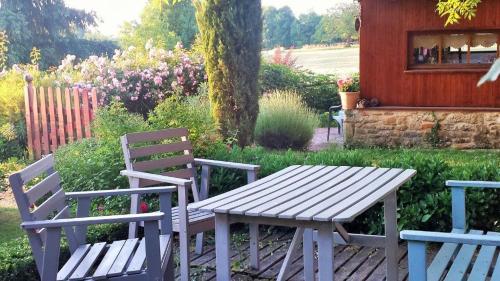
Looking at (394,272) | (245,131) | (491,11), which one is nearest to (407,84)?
(491,11)

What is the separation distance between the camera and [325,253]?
253 cm

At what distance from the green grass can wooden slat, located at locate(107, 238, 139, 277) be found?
225 cm

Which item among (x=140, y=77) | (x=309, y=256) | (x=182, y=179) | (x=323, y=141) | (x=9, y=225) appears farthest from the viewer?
(x=323, y=141)

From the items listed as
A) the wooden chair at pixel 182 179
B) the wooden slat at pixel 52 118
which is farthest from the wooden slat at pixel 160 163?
the wooden slat at pixel 52 118

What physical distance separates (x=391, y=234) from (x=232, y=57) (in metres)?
5.85

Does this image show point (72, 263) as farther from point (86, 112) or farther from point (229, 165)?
point (86, 112)

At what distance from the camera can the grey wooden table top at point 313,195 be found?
8.43 ft

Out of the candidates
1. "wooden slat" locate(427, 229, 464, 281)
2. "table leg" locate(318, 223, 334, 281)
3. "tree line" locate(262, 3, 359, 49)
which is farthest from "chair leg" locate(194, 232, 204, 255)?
"tree line" locate(262, 3, 359, 49)

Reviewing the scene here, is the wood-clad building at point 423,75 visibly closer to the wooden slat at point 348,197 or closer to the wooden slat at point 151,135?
the wooden slat at point 151,135

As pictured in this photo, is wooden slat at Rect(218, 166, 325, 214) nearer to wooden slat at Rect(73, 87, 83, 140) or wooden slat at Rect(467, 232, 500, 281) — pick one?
wooden slat at Rect(467, 232, 500, 281)

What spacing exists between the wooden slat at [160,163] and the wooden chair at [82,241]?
37.9 inches

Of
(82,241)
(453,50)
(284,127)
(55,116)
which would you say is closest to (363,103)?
(284,127)

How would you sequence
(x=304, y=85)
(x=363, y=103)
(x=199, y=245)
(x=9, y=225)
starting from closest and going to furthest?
(x=199, y=245) → (x=9, y=225) → (x=363, y=103) → (x=304, y=85)

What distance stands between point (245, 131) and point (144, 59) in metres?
3.08
